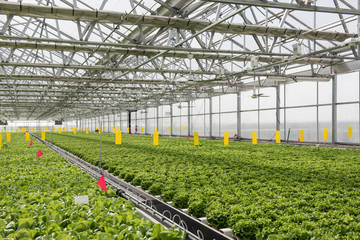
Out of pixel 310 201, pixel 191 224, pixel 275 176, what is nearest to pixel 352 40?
pixel 275 176

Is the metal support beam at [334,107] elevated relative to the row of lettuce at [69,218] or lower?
elevated

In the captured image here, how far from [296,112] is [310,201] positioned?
16.5m

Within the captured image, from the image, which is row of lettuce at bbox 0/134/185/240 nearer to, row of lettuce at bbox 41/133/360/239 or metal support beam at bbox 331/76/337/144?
row of lettuce at bbox 41/133/360/239

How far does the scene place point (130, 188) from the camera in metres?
7.63

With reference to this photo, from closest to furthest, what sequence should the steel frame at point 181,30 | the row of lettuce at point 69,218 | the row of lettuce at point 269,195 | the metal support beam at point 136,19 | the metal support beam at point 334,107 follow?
1. the row of lettuce at point 69,218
2. the row of lettuce at point 269,195
3. the metal support beam at point 136,19
4. the steel frame at point 181,30
5. the metal support beam at point 334,107

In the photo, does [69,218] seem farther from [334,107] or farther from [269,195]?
[334,107]

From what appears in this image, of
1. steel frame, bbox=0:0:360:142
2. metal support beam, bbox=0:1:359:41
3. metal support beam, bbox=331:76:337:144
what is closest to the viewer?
metal support beam, bbox=0:1:359:41

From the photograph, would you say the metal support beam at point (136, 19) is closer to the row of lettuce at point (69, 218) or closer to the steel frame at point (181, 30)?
the steel frame at point (181, 30)

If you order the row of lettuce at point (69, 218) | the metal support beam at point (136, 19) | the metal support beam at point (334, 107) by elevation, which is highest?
the metal support beam at point (136, 19)

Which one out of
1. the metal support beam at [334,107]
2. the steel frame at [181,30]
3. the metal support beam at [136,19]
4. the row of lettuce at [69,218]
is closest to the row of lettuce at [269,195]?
the row of lettuce at [69,218]

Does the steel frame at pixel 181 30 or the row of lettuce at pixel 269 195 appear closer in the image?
the row of lettuce at pixel 269 195

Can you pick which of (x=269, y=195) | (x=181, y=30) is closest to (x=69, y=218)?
(x=269, y=195)

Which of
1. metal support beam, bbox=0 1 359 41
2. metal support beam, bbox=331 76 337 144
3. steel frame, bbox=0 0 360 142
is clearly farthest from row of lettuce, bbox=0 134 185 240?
metal support beam, bbox=331 76 337 144

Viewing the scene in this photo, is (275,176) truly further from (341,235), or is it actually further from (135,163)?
(135,163)
